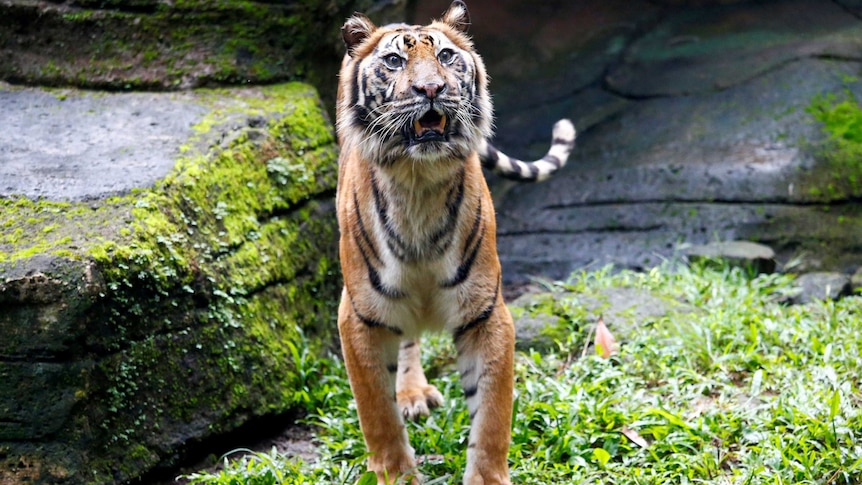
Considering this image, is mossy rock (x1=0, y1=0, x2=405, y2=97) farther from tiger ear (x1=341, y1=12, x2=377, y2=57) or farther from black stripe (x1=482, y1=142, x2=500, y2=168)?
tiger ear (x1=341, y1=12, x2=377, y2=57)

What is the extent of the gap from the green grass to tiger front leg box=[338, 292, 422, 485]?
14 centimetres

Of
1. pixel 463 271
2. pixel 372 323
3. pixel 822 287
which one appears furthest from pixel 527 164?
pixel 822 287

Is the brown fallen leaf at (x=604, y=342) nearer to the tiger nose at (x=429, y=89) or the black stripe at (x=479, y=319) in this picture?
the black stripe at (x=479, y=319)

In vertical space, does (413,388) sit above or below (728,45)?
below

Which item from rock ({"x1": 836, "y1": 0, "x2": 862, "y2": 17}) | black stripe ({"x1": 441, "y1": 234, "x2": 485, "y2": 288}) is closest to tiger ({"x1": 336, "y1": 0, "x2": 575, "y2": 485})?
black stripe ({"x1": 441, "y1": 234, "x2": 485, "y2": 288})

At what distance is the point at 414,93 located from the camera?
338cm

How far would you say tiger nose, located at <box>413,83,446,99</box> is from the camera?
334cm

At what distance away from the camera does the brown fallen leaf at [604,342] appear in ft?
16.6

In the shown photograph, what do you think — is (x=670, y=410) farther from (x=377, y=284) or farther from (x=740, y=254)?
(x=740, y=254)

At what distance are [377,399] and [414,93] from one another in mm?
1330

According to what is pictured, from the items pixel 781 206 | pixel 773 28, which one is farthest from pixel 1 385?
pixel 773 28

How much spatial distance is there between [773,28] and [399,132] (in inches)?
274

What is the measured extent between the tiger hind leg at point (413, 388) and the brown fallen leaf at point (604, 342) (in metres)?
0.97

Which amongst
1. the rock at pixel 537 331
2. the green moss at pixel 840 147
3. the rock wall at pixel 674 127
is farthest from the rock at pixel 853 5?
the rock at pixel 537 331
